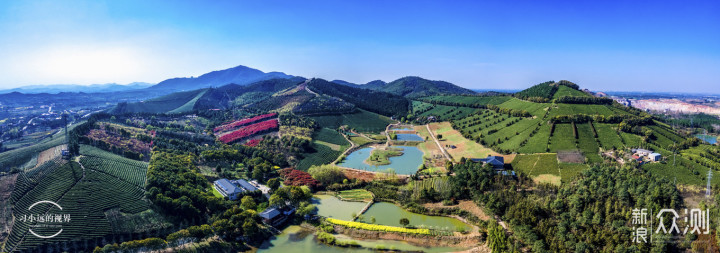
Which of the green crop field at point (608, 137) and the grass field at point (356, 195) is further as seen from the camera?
the green crop field at point (608, 137)

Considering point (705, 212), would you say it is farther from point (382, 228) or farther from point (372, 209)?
point (372, 209)

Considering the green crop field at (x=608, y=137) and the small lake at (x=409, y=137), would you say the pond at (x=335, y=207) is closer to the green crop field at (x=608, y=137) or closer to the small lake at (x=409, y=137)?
the small lake at (x=409, y=137)

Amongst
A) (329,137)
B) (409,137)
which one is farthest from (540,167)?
(329,137)

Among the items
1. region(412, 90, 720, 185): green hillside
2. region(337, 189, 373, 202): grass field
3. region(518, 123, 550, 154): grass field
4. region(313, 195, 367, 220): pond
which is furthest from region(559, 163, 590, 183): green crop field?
region(313, 195, 367, 220): pond

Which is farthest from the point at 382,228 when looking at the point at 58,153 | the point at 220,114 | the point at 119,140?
the point at 220,114

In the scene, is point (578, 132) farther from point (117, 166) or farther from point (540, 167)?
point (117, 166)

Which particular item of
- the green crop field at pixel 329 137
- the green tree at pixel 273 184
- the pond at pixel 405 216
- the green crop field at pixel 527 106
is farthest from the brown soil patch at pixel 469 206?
the green crop field at pixel 527 106
